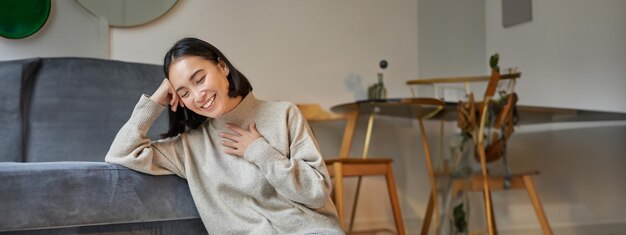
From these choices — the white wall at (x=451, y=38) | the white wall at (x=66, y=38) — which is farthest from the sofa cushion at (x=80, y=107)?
the white wall at (x=451, y=38)

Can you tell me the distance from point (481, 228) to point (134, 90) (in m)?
1.81

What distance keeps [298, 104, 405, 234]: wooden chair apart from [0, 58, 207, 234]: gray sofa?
2.42 ft

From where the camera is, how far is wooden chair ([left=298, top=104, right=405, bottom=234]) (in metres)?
2.47

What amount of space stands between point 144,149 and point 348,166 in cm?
119

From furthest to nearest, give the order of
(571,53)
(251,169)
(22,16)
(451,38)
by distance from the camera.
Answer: (451,38), (571,53), (22,16), (251,169)

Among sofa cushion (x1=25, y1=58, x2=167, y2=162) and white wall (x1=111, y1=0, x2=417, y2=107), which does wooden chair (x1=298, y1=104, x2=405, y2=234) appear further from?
sofa cushion (x1=25, y1=58, x2=167, y2=162)

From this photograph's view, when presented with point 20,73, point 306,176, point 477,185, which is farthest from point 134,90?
point 477,185

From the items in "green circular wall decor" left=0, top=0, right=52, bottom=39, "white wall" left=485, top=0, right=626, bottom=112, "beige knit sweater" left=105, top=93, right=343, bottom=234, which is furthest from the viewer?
"white wall" left=485, top=0, right=626, bottom=112

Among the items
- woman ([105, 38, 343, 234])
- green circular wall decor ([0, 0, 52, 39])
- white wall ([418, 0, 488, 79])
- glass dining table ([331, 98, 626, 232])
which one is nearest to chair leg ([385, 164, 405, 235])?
glass dining table ([331, 98, 626, 232])

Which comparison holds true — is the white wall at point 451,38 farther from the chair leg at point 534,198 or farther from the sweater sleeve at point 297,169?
the sweater sleeve at point 297,169

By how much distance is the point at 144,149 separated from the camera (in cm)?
147

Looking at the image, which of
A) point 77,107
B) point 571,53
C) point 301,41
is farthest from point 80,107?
point 571,53

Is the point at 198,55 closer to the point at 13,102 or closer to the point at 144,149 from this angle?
the point at 144,149

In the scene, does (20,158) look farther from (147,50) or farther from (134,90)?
(147,50)
